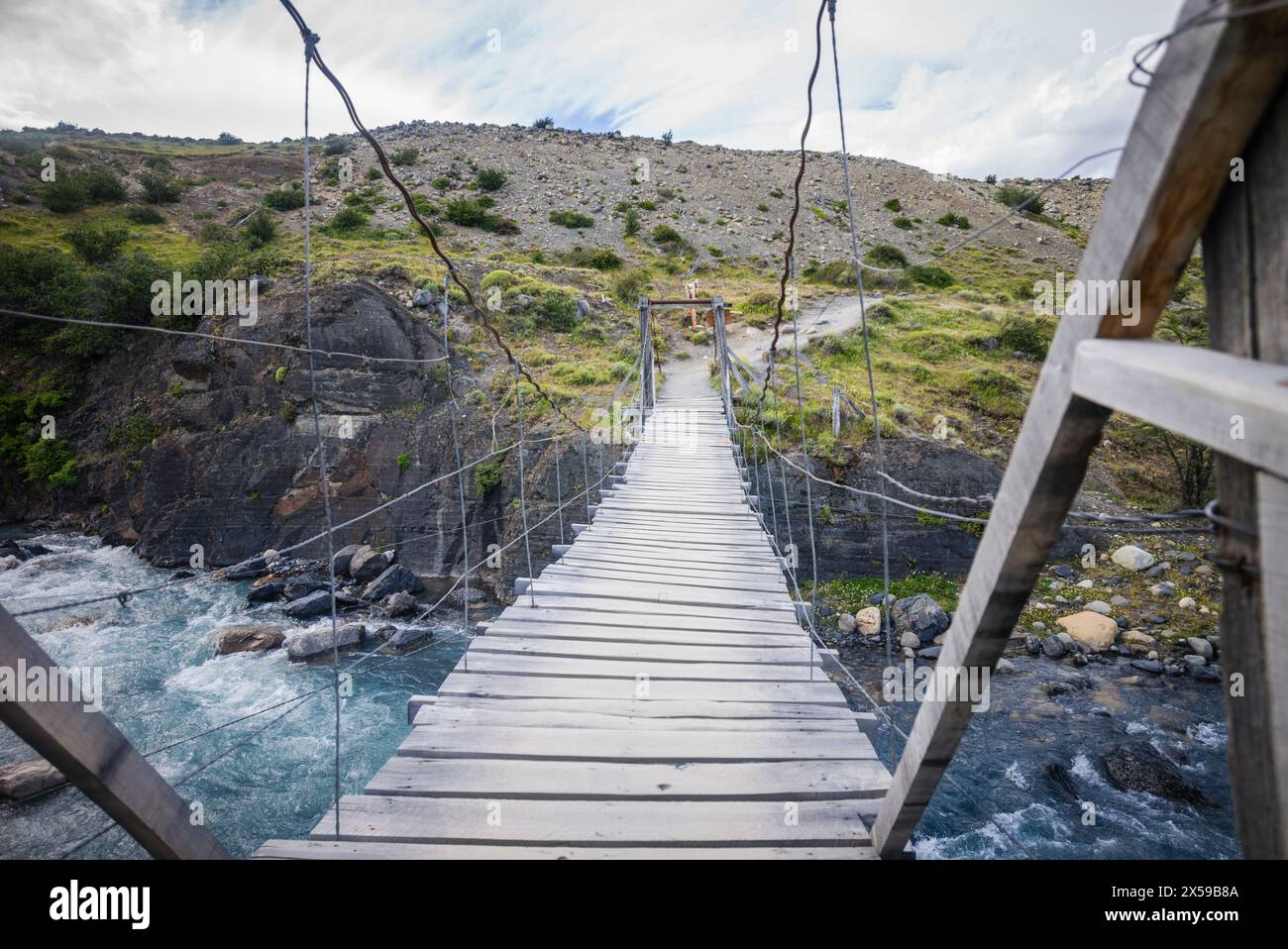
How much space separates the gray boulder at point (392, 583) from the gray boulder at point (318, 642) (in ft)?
4.90

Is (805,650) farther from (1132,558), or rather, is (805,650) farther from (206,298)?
(206,298)

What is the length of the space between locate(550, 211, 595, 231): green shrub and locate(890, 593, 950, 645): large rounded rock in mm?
22777

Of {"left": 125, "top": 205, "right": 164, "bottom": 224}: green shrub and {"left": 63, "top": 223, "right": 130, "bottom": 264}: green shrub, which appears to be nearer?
{"left": 63, "top": 223, "right": 130, "bottom": 264}: green shrub

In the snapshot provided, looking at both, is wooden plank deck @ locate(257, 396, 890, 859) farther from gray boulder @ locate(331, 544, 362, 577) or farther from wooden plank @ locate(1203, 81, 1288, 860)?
gray boulder @ locate(331, 544, 362, 577)

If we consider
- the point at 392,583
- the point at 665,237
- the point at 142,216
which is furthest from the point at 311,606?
the point at 142,216

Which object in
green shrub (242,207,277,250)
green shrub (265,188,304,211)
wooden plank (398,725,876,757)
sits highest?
green shrub (265,188,304,211)

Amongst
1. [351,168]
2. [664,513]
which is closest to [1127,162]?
[664,513]

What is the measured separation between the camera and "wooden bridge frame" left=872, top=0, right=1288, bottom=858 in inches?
24.8

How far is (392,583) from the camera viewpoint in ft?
34.9

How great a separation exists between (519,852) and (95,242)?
23802 millimetres

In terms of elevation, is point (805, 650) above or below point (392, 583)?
above

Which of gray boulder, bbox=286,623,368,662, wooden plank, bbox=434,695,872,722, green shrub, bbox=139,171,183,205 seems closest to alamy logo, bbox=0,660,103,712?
wooden plank, bbox=434,695,872,722

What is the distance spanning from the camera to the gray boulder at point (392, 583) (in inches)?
409
